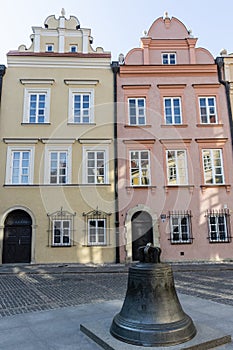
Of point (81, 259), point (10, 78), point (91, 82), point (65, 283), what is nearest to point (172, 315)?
point (65, 283)

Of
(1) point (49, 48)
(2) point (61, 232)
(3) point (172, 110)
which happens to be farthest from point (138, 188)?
(1) point (49, 48)

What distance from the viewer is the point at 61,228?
1602cm

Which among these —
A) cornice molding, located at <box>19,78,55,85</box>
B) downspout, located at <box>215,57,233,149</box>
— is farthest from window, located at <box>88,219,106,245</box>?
downspout, located at <box>215,57,233,149</box>

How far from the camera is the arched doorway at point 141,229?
1634cm

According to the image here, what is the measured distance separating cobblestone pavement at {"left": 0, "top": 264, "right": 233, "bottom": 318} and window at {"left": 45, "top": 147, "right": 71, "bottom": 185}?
5.13 metres

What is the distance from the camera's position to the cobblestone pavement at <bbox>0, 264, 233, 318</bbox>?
7.28 metres

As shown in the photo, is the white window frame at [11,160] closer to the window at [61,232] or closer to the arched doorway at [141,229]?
the window at [61,232]

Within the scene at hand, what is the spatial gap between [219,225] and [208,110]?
6922 millimetres

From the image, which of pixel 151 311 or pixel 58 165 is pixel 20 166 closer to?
pixel 58 165

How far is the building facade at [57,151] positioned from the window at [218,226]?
17.8 ft

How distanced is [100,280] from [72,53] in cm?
1390

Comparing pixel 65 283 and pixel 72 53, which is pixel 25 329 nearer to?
pixel 65 283

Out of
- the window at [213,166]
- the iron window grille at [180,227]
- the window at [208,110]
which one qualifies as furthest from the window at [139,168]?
the window at [208,110]

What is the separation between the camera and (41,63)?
59.5 ft
